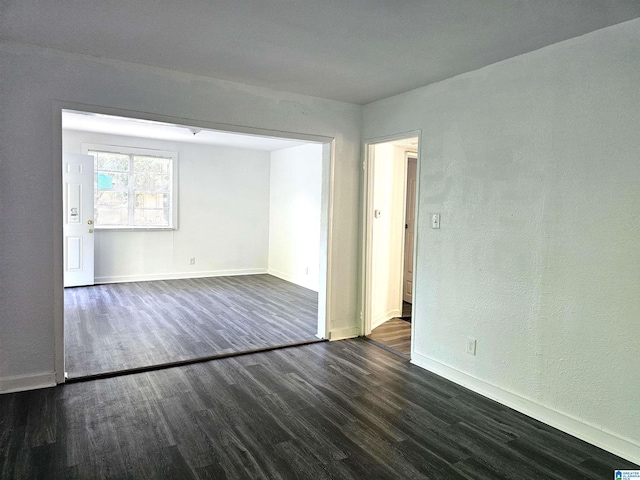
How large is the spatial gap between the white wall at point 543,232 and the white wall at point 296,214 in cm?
333

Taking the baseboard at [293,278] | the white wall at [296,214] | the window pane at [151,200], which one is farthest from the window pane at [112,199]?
the baseboard at [293,278]

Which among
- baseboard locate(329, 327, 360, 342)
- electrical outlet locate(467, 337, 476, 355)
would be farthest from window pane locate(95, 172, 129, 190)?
electrical outlet locate(467, 337, 476, 355)

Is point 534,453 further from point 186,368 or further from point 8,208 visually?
point 8,208

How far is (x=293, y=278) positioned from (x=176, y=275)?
2.09 metres

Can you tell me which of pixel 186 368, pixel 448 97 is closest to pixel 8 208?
pixel 186 368

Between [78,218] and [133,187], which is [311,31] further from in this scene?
[133,187]

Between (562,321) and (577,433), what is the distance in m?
0.67

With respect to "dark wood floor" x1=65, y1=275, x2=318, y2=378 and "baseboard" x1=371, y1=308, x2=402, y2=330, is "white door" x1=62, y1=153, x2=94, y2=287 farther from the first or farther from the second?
"baseboard" x1=371, y1=308, x2=402, y2=330

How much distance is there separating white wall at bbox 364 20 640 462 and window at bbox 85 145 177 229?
526 centimetres

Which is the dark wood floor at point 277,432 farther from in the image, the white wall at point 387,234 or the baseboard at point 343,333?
the white wall at point 387,234

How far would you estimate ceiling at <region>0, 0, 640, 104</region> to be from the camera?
2262 mm

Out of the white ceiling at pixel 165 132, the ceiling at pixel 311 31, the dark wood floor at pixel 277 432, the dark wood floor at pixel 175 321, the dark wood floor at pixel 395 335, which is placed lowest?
the dark wood floor at pixel 277 432

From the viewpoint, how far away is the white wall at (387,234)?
16.4ft

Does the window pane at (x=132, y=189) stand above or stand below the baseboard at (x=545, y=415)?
above
